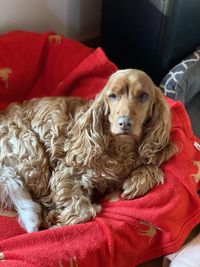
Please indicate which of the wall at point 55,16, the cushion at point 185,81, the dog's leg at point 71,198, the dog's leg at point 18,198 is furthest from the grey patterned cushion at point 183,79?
the dog's leg at point 18,198

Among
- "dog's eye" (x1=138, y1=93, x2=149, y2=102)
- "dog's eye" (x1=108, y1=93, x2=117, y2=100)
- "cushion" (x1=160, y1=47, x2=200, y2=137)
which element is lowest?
"cushion" (x1=160, y1=47, x2=200, y2=137)

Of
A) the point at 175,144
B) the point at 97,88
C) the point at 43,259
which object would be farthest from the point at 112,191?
the point at 97,88

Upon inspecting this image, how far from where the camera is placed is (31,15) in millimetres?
2916

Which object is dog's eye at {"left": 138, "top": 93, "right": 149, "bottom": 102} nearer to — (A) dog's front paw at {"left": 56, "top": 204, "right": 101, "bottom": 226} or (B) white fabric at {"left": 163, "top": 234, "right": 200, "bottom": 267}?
(A) dog's front paw at {"left": 56, "top": 204, "right": 101, "bottom": 226}

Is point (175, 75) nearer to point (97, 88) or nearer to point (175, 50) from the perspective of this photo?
point (175, 50)

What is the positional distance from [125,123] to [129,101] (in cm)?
11

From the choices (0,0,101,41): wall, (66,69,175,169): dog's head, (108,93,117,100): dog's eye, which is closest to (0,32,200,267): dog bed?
(66,69,175,169): dog's head

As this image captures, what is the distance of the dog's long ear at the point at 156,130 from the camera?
200 centimetres

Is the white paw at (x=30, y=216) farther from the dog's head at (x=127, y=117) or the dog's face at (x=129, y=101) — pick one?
the dog's face at (x=129, y=101)

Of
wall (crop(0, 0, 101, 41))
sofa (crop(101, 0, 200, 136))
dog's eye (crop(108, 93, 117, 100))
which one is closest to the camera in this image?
dog's eye (crop(108, 93, 117, 100))

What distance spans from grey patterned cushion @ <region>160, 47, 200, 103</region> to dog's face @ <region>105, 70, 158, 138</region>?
64 centimetres

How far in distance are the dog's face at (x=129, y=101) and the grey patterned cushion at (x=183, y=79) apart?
0.64 meters

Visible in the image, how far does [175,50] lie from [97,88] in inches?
21.0

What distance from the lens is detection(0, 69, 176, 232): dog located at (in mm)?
1958
